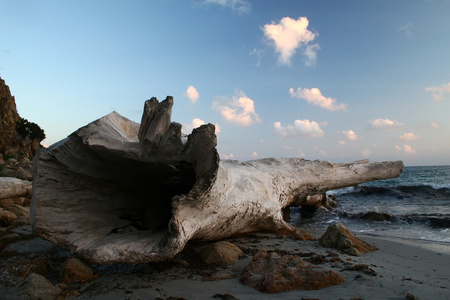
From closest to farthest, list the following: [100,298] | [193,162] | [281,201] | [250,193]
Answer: [100,298] < [193,162] < [250,193] < [281,201]

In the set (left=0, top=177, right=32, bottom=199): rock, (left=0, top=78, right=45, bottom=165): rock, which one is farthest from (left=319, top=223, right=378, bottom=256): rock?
(left=0, top=78, right=45, bottom=165): rock

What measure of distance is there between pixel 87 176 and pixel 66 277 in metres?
1.02

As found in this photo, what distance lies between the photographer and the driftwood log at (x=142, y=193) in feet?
8.11

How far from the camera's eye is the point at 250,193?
368cm

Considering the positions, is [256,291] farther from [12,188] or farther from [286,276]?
[12,188]

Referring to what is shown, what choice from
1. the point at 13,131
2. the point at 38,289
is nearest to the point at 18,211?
the point at 38,289

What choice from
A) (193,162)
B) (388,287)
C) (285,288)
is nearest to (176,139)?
(193,162)

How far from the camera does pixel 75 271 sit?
8.42 ft

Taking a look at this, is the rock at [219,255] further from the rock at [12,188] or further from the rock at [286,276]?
the rock at [12,188]

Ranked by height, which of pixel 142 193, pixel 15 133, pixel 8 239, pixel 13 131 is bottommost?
pixel 8 239

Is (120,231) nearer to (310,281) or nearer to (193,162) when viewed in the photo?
(193,162)

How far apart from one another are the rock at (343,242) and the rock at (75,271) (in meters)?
2.57

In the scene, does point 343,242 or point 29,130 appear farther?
point 29,130

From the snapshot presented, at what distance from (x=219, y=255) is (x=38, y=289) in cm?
150
